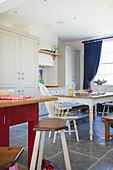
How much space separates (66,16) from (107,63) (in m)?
2.61

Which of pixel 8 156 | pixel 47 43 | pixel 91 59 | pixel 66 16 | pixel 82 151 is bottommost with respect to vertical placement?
pixel 82 151

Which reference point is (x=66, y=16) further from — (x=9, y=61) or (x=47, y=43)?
(x=9, y=61)

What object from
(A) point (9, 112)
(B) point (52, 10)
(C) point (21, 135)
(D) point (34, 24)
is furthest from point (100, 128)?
(D) point (34, 24)

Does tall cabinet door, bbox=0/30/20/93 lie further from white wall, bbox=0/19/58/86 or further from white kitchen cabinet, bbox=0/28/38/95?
white wall, bbox=0/19/58/86

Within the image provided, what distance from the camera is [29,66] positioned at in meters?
4.49

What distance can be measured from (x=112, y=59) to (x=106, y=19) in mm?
1812

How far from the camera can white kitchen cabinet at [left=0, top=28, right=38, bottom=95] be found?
12.7ft

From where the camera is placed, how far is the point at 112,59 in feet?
20.3

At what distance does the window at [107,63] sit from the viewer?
621cm

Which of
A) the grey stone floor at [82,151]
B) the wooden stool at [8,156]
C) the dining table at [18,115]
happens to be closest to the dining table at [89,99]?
the grey stone floor at [82,151]

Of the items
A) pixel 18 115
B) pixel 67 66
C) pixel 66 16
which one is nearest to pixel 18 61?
pixel 66 16

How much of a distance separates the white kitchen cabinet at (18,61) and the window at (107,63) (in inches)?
113

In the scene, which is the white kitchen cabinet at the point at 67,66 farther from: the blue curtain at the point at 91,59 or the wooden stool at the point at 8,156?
the wooden stool at the point at 8,156

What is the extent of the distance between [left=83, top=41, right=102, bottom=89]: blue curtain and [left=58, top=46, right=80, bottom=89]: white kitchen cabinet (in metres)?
0.41
